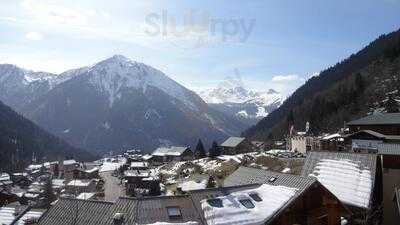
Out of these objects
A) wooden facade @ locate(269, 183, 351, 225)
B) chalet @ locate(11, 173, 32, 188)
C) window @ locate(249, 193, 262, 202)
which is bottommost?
chalet @ locate(11, 173, 32, 188)

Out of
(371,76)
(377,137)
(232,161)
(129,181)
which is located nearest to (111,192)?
(129,181)

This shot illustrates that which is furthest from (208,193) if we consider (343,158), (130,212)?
(343,158)

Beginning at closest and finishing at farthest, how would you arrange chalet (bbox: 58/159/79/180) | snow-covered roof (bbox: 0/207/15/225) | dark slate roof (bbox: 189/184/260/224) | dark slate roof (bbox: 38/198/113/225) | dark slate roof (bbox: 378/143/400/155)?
dark slate roof (bbox: 38/198/113/225), dark slate roof (bbox: 189/184/260/224), snow-covered roof (bbox: 0/207/15/225), dark slate roof (bbox: 378/143/400/155), chalet (bbox: 58/159/79/180)

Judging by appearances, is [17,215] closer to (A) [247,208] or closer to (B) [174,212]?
(B) [174,212]

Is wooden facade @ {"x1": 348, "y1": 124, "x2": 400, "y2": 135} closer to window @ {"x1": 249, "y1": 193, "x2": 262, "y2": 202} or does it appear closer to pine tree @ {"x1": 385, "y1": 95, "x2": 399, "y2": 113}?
pine tree @ {"x1": 385, "y1": 95, "x2": 399, "y2": 113}

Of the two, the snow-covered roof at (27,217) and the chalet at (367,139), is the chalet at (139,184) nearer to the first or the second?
the snow-covered roof at (27,217)

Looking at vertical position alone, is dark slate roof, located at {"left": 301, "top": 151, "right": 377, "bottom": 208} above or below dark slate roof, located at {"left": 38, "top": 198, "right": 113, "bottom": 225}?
above

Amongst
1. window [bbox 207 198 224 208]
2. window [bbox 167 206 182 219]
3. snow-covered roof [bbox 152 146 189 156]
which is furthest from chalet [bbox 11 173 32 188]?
window [bbox 207 198 224 208]
